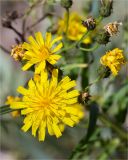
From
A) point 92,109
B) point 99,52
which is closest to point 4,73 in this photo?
point 99,52

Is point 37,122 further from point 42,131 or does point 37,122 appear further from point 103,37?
point 103,37

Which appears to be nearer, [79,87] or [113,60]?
[113,60]

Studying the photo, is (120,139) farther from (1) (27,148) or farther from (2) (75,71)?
(1) (27,148)

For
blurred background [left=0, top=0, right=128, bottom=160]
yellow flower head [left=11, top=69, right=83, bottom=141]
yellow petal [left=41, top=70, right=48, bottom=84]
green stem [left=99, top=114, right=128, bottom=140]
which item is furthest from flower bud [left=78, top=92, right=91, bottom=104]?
green stem [left=99, top=114, right=128, bottom=140]

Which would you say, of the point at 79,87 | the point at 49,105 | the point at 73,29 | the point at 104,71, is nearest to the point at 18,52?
the point at 49,105

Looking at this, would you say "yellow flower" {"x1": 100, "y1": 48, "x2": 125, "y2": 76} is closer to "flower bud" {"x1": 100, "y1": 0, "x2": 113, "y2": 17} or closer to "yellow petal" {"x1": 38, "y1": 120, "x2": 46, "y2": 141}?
"flower bud" {"x1": 100, "y1": 0, "x2": 113, "y2": 17}

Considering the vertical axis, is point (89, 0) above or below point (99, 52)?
above
